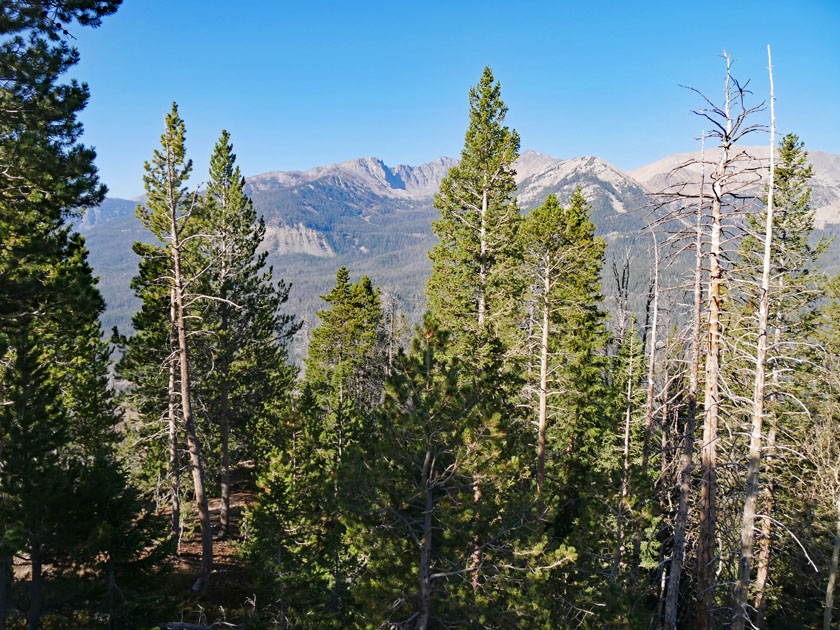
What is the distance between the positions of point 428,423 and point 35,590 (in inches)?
353

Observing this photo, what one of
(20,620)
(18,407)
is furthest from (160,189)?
(20,620)

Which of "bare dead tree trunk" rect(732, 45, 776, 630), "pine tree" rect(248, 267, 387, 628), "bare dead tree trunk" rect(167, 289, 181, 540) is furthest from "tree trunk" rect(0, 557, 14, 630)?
"bare dead tree trunk" rect(732, 45, 776, 630)

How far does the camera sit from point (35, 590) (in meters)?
9.74

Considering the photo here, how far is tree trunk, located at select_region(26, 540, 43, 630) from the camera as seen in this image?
9703 mm

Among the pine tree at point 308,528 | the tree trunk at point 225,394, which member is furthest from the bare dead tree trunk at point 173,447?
the pine tree at point 308,528

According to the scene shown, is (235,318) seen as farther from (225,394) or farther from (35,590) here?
(35,590)

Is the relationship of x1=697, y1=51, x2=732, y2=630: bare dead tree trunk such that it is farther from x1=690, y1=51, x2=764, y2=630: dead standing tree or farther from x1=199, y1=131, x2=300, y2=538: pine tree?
x1=199, y1=131, x2=300, y2=538: pine tree

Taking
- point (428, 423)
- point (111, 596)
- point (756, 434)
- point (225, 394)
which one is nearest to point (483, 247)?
point (428, 423)

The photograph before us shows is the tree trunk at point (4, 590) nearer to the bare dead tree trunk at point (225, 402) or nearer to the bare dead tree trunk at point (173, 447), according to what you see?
the bare dead tree trunk at point (173, 447)

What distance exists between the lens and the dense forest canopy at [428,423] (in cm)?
885

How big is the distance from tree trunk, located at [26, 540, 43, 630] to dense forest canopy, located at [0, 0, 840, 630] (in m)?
0.04

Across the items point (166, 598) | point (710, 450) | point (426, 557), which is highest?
point (710, 450)

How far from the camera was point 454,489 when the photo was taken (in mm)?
10938

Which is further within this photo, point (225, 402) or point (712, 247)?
point (225, 402)
